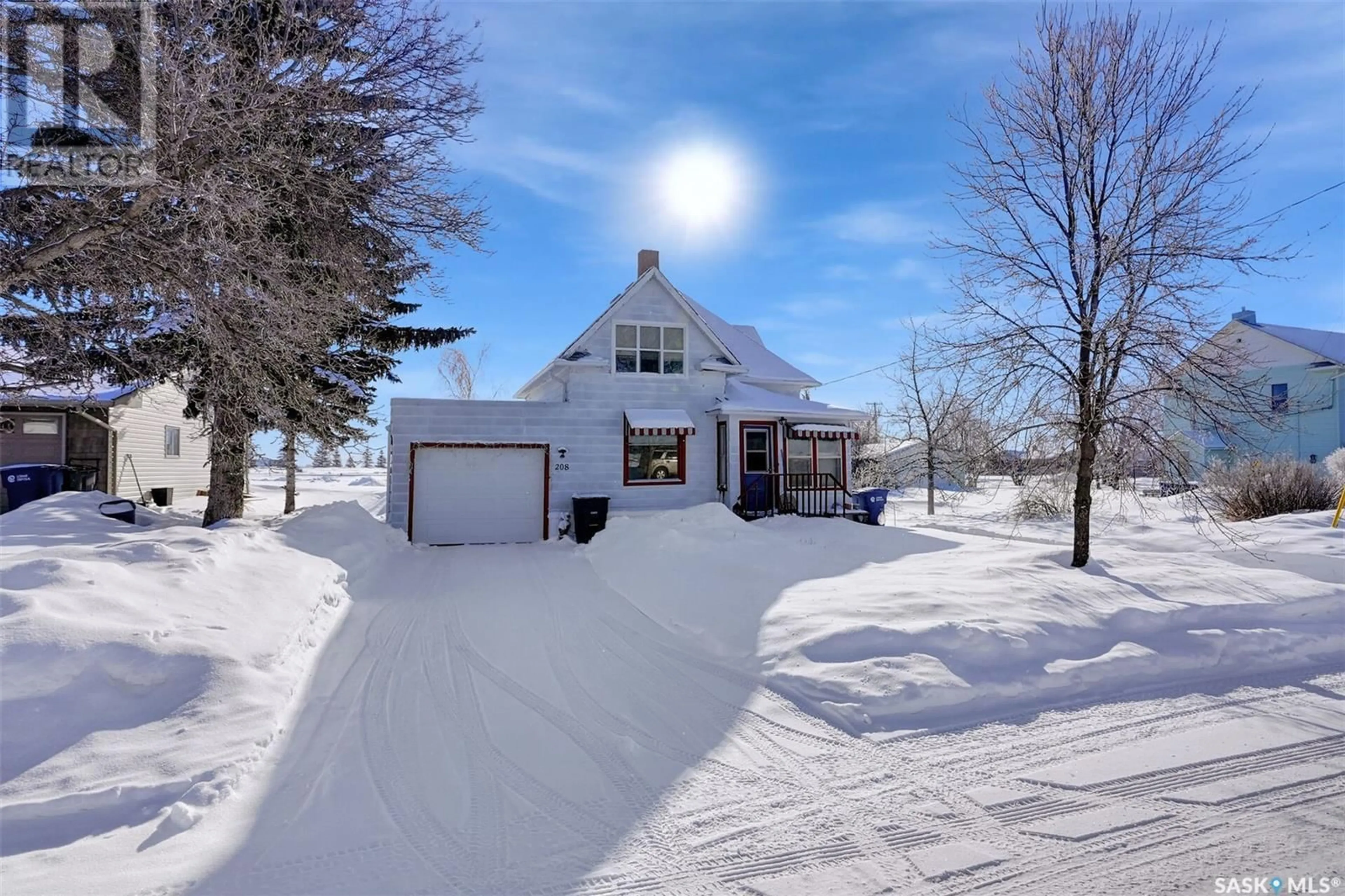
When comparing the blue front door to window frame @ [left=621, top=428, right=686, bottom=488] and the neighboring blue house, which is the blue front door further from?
the neighboring blue house

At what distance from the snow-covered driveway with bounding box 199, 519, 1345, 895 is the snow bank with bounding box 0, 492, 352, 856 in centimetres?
37

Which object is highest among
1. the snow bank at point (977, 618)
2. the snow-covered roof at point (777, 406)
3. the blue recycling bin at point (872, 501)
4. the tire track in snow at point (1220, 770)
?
the snow-covered roof at point (777, 406)

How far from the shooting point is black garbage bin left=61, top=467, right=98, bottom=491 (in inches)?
541

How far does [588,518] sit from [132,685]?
962 cm

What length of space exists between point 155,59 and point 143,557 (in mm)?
4199

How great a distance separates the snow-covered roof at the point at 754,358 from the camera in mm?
17172

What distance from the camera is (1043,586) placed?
Answer: 6656 mm

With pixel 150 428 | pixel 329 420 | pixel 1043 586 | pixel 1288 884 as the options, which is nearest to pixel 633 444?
pixel 329 420

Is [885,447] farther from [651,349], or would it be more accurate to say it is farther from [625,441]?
[625,441]

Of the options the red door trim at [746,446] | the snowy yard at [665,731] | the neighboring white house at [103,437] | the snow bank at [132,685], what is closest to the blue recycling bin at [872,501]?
the red door trim at [746,446]

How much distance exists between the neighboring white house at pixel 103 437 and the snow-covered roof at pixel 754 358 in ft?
40.8

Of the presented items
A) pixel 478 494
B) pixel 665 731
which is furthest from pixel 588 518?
pixel 665 731

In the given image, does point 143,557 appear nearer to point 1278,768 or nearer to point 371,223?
point 371,223

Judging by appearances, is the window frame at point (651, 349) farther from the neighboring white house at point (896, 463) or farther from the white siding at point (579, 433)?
the neighboring white house at point (896, 463)
